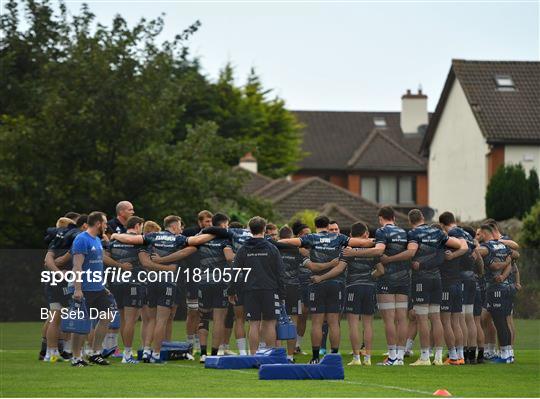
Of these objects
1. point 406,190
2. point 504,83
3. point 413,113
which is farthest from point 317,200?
point 413,113

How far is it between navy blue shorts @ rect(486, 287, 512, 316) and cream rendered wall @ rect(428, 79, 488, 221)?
1406 inches

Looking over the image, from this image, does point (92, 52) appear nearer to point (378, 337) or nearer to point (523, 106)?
point (378, 337)

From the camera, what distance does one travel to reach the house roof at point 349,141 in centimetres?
8606

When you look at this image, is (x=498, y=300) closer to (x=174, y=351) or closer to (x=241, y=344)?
(x=241, y=344)

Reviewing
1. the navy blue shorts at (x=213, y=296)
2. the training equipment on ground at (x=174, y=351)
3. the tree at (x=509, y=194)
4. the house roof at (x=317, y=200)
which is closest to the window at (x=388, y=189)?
the house roof at (x=317, y=200)

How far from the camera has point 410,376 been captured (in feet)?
62.1

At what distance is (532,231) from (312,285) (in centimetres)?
1962

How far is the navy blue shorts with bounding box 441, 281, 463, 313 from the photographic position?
2150 cm

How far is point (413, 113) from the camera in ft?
305

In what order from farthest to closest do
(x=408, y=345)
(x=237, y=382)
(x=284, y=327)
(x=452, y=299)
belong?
(x=408, y=345), (x=452, y=299), (x=284, y=327), (x=237, y=382)

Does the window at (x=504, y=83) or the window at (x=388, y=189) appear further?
the window at (x=388, y=189)

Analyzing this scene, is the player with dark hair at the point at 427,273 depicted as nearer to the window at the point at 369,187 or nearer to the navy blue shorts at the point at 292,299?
the navy blue shorts at the point at 292,299

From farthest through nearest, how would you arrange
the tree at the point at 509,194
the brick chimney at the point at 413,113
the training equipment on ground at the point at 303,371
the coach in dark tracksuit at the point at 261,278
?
the brick chimney at the point at 413,113 → the tree at the point at 509,194 → the coach in dark tracksuit at the point at 261,278 → the training equipment on ground at the point at 303,371

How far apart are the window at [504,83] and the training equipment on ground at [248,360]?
42.6 meters
